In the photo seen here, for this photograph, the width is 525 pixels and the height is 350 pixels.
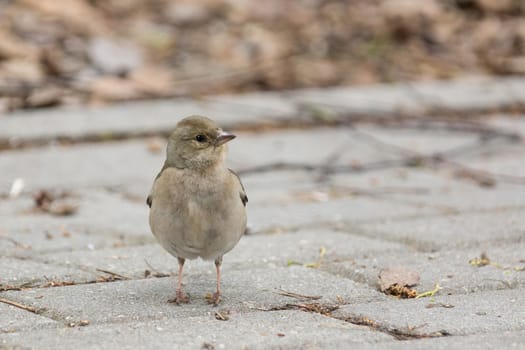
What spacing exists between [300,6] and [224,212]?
17.8 feet

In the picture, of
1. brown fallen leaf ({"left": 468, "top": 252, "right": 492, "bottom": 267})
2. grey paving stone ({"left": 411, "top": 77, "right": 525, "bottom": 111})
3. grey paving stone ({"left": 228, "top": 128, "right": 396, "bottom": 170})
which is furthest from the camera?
grey paving stone ({"left": 411, "top": 77, "right": 525, "bottom": 111})

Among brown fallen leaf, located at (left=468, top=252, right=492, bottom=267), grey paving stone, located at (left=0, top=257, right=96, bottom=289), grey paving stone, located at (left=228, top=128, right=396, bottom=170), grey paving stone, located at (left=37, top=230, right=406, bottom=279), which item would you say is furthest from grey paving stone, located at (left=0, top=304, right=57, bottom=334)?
grey paving stone, located at (left=228, top=128, right=396, bottom=170)

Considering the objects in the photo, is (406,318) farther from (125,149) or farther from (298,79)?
(298,79)

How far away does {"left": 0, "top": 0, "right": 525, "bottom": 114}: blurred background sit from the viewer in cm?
702

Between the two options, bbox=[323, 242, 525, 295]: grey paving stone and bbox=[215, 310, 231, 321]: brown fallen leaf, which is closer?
bbox=[215, 310, 231, 321]: brown fallen leaf

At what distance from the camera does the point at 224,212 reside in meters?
3.73

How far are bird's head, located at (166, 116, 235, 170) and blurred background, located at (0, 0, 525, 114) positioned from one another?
279 cm

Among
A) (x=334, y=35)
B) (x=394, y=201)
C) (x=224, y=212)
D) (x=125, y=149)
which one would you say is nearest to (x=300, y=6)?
(x=334, y=35)

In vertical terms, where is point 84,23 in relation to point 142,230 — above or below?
above

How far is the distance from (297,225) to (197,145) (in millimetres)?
1109

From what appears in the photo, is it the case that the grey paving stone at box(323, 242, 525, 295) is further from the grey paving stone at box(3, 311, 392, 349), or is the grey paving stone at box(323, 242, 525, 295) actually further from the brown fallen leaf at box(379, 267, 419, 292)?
the grey paving stone at box(3, 311, 392, 349)

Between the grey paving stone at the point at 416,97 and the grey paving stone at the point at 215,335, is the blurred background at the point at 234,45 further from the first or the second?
the grey paving stone at the point at 215,335

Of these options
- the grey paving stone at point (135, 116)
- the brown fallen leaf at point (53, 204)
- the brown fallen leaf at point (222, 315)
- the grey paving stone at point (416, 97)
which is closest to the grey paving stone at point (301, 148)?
the grey paving stone at point (135, 116)

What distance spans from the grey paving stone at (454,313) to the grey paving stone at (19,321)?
3.06 ft
